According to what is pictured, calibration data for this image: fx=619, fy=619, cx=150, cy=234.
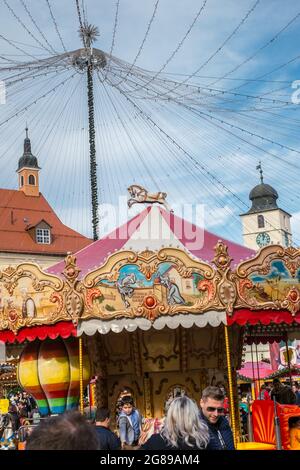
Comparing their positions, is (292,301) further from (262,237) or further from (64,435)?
(262,237)

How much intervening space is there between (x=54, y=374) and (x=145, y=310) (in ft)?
8.57

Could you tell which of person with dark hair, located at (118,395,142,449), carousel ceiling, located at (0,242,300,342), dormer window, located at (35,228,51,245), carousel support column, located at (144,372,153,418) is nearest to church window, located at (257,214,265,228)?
dormer window, located at (35,228,51,245)

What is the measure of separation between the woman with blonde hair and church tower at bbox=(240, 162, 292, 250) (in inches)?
2953

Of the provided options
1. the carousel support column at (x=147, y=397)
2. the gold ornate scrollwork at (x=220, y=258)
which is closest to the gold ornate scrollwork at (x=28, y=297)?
the carousel support column at (x=147, y=397)

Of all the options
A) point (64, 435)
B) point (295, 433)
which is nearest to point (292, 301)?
point (295, 433)

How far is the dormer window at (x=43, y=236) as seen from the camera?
47.9 m

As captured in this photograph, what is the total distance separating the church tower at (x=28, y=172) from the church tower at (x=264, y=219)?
2975 cm

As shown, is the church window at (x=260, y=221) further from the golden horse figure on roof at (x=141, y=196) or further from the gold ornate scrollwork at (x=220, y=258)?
the gold ornate scrollwork at (x=220, y=258)

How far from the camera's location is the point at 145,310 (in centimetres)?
1113

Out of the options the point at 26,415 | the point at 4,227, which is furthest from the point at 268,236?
the point at 26,415

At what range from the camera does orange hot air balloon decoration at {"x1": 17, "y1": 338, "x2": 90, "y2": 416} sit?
12367 millimetres

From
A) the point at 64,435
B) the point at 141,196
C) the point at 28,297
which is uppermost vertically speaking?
the point at 141,196

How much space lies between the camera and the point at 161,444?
3734 millimetres
